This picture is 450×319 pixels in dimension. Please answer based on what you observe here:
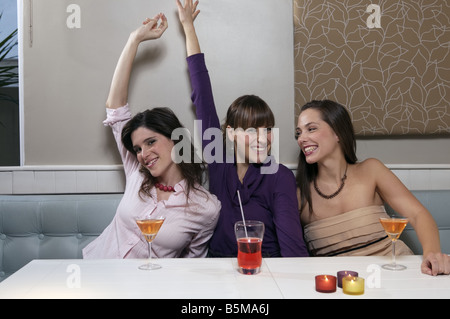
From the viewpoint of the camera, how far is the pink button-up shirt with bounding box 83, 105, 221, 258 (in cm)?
178

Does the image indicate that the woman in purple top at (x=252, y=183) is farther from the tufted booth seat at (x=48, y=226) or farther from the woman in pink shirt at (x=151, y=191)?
the tufted booth seat at (x=48, y=226)

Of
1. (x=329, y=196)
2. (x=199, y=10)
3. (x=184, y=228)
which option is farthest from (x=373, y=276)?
(x=199, y=10)

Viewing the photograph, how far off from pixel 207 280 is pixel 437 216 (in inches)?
54.1

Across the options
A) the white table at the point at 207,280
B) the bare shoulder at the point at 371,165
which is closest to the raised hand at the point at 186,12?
the bare shoulder at the point at 371,165

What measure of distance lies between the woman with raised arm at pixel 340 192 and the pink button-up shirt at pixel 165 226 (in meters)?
0.45

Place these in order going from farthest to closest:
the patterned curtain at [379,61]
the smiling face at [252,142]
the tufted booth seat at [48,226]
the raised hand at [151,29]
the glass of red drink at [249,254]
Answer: the patterned curtain at [379,61] → the raised hand at [151,29] → the tufted booth seat at [48,226] → the smiling face at [252,142] → the glass of red drink at [249,254]

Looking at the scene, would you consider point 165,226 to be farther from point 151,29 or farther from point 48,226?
Answer: point 151,29

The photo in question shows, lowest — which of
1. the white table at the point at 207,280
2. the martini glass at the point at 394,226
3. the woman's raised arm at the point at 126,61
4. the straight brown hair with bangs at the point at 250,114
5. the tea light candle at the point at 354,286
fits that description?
the white table at the point at 207,280

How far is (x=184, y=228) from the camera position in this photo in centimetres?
179

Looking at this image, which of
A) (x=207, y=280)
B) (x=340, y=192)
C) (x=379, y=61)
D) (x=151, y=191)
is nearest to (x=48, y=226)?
(x=151, y=191)

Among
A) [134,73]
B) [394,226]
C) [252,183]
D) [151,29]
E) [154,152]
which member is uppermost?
[151,29]

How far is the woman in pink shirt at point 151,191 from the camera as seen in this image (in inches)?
70.8

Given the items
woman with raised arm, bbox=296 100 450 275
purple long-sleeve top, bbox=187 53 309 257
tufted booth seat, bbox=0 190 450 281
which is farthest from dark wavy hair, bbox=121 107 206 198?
woman with raised arm, bbox=296 100 450 275

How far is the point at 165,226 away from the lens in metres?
1.77
